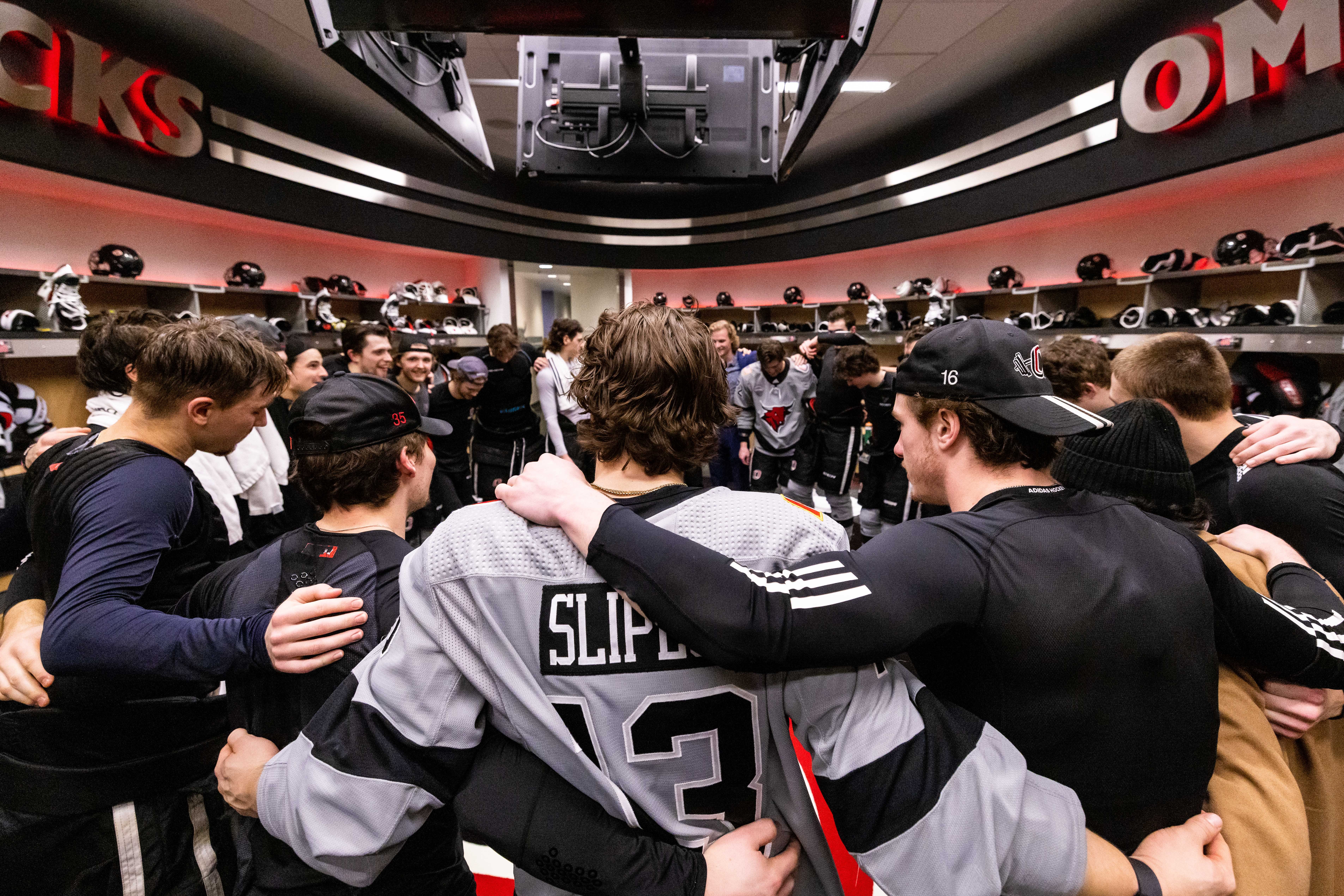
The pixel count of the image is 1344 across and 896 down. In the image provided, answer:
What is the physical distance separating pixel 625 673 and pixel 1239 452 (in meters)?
1.77

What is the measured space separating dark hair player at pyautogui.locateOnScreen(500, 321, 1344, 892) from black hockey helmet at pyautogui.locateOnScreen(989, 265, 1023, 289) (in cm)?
703

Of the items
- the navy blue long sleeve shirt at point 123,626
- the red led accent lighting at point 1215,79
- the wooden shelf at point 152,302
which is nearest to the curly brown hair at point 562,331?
the wooden shelf at point 152,302

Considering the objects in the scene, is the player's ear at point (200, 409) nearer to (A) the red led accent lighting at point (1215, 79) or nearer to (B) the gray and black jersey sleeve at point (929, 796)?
(B) the gray and black jersey sleeve at point (929, 796)

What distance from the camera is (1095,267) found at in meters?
6.01

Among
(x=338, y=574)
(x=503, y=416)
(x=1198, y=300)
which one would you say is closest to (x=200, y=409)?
(x=338, y=574)

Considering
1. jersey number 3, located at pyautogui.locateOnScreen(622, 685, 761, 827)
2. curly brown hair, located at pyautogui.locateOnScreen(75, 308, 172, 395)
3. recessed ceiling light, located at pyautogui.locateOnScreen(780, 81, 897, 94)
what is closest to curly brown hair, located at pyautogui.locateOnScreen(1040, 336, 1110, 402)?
jersey number 3, located at pyautogui.locateOnScreen(622, 685, 761, 827)

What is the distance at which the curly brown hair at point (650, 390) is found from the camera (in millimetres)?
928

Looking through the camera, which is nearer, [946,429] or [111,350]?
[946,429]

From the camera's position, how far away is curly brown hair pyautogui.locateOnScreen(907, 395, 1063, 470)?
104cm

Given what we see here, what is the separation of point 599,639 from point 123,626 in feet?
3.20

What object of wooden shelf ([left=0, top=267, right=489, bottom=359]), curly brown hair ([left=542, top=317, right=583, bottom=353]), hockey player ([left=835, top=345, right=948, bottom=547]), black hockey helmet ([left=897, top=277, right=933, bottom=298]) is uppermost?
black hockey helmet ([left=897, top=277, right=933, bottom=298])

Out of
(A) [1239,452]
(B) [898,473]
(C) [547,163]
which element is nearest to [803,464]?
(B) [898,473]

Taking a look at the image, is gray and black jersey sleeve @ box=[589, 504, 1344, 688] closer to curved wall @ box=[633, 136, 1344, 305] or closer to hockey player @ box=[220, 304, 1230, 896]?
hockey player @ box=[220, 304, 1230, 896]

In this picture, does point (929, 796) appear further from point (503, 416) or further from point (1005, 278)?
point (1005, 278)
